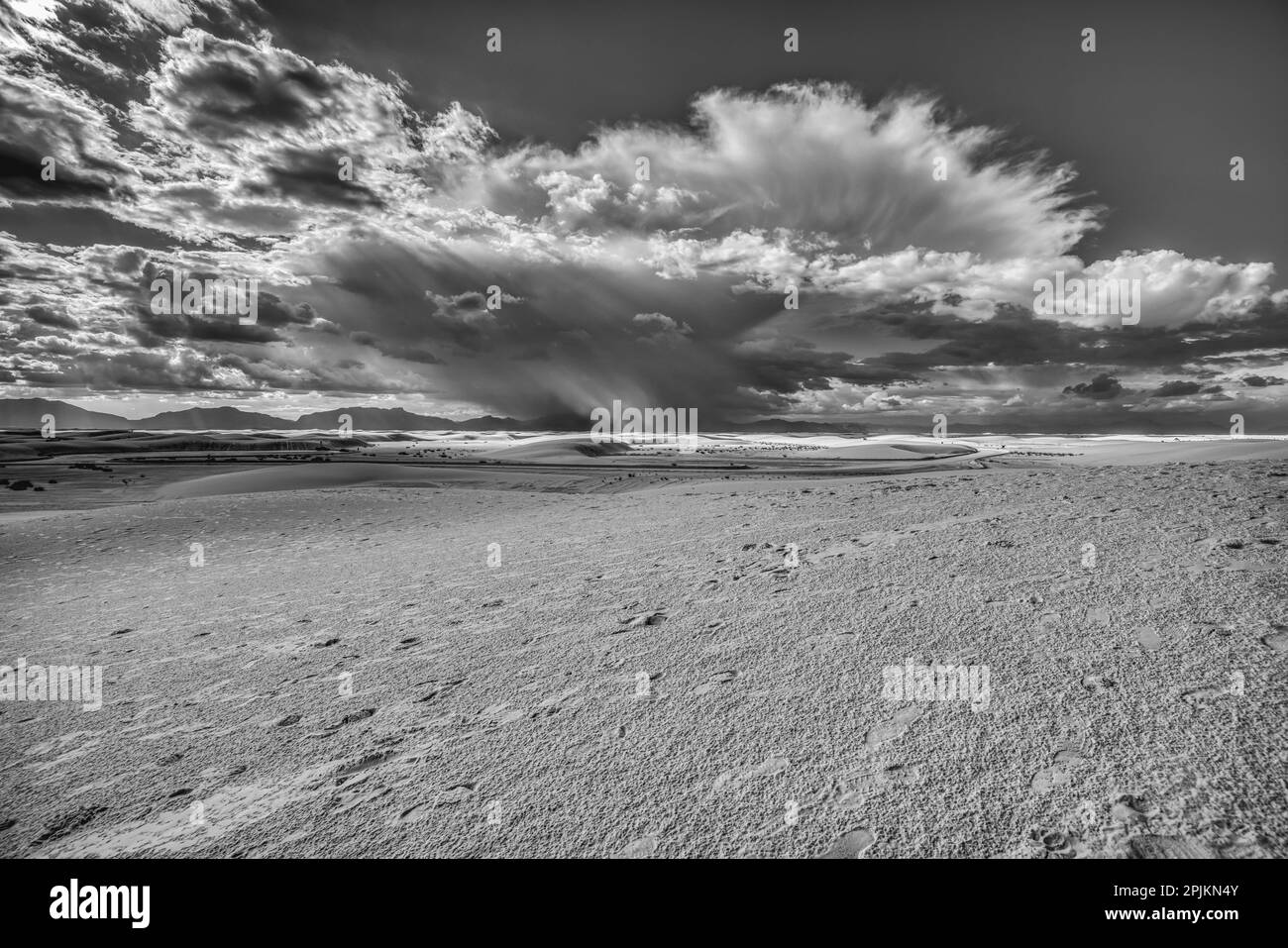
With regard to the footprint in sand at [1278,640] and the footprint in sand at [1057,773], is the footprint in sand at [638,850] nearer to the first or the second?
the footprint in sand at [1057,773]

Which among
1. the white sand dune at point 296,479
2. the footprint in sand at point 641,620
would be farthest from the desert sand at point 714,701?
the white sand dune at point 296,479

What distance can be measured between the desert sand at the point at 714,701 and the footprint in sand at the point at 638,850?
0.04 meters

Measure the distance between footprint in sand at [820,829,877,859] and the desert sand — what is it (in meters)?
0.01

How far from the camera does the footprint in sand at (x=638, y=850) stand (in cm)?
278

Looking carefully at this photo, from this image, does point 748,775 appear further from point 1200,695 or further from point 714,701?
point 1200,695

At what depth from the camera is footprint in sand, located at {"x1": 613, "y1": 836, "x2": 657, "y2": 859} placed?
278 centimetres

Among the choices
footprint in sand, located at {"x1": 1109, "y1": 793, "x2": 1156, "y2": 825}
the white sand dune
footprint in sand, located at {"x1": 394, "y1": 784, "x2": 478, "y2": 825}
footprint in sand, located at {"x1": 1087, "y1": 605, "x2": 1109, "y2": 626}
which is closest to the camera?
footprint in sand, located at {"x1": 1109, "y1": 793, "x2": 1156, "y2": 825}

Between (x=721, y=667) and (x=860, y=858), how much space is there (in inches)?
79.2

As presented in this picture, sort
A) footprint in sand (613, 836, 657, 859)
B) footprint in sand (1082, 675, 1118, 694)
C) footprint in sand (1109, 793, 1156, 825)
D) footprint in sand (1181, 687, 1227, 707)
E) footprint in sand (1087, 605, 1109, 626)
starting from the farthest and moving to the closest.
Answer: footprint in sand (1087, 605, 1109, 626) < footprint in sand (1082, 675, 1118, 694) < footprint in sand (1181, 687, 1227, 707) < footprint in sand (613, 836, 657, 859) < footprint in sand (1109, 793, 1156, 825)

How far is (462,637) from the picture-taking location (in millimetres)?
5996

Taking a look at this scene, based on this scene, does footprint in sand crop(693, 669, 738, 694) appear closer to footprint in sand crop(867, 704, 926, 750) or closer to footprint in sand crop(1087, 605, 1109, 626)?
footprint in sand crop(867, 704, 926, 750)

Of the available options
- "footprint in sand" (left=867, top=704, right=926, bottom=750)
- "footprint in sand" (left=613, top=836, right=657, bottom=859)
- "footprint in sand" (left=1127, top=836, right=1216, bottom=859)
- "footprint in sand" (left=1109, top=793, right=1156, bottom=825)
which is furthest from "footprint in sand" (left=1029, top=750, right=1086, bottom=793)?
"footprint in sand" (left=613, top=836, right=657, bottom=859)

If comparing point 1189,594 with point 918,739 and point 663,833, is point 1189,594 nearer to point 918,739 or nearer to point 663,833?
point 918,739
